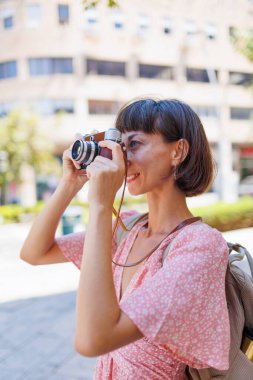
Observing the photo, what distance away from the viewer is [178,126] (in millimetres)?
1256

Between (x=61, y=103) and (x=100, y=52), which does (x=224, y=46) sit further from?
(x=61, y=103)

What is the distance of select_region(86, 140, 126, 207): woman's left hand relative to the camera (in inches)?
40.3

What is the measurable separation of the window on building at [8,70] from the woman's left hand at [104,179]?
26.2m

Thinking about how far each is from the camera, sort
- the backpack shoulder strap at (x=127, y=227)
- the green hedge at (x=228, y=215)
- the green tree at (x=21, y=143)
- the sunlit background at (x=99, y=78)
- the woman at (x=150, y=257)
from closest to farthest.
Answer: the woman at (x=150, y=257)
the backpack shoulder strap at (x=127, y=227)
the green hedge at (x=228, y=215)
the green tree at (x=21, y=143)
the sunlit background at (x=99, y=78)

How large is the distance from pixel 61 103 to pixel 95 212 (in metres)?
25.4

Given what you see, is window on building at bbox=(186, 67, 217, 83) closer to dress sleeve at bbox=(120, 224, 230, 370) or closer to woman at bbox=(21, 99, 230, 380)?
woman at bbox=(21, 99, 230, 380)

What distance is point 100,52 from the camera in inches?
1043

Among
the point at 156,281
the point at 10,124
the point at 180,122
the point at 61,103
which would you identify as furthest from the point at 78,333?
the point at 61,103

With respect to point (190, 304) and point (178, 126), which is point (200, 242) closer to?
point (190, 304)

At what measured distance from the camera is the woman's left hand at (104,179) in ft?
3.36

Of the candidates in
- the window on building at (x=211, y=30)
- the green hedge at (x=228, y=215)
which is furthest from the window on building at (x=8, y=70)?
the green hedge at (x=228, y=215)

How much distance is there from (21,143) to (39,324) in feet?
46.6

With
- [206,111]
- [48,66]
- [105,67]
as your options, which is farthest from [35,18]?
[206,111]

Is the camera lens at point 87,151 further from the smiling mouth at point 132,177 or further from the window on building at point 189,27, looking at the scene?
the window on building at point 189,27
